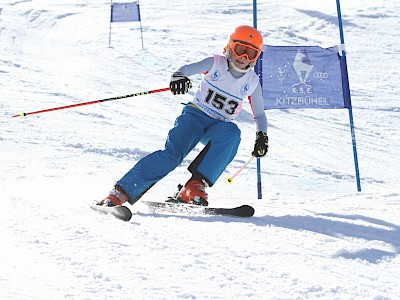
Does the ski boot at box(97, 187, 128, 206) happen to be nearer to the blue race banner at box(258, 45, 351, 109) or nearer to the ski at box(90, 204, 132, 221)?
the ski at box(90, 204, 132, 221)

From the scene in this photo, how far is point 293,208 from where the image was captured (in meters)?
3.90

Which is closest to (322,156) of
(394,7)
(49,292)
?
(49,292)

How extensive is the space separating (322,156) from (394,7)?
1267cm

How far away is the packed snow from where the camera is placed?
85.4 inches

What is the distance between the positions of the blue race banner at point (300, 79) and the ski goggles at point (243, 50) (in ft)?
4.03

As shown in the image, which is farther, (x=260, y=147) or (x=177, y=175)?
(x=177, y=175)

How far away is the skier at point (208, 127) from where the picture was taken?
3.73 meters

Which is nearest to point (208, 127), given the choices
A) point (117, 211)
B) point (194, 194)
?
point (194, 194)

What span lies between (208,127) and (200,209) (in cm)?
68

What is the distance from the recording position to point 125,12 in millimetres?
14133

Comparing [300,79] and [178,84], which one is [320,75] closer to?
[300,79]

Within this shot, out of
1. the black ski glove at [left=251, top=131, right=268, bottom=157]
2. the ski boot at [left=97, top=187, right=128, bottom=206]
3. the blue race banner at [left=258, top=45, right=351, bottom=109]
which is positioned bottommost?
the ski boot at [left=97, top=187, right=128, bottom=206]

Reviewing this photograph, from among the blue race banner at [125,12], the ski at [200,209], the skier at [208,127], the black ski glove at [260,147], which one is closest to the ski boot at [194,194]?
the skier at [208,127]

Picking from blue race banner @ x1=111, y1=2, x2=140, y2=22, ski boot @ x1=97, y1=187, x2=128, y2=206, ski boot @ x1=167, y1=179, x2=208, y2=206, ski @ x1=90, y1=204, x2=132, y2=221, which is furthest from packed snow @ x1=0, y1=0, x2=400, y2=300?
blue race banner @ x1=111, y1=2, x2=140, y2=22
